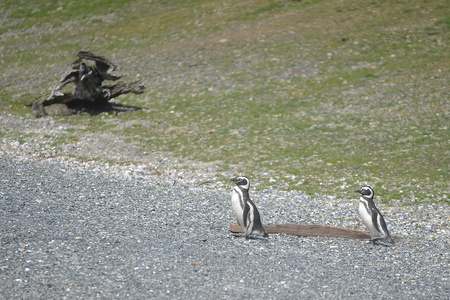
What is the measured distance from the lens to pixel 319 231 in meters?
10.9

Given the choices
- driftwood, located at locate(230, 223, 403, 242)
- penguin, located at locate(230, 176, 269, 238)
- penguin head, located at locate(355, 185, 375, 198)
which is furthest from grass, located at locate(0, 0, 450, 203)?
penguin, located at locate(230, 176, 269, 238)

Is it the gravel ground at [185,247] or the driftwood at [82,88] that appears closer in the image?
the gravel ground at [185,247]

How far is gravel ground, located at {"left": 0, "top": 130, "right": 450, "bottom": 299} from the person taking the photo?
824cm

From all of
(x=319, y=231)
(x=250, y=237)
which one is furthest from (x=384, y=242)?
(x=250, y=237)

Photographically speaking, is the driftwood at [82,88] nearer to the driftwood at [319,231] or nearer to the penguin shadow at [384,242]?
the driftwood at [319,231]

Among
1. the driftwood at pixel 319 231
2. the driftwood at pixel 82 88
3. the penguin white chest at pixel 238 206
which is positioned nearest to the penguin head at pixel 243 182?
the penguin white chest at pixel 238 206

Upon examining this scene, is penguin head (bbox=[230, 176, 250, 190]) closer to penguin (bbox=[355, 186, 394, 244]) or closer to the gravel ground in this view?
the gravel ground

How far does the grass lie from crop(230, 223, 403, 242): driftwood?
3.03 metres

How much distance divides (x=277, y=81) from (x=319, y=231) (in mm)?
13575

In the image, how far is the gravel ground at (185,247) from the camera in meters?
8.24

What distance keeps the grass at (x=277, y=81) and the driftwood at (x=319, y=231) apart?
3.03 meters

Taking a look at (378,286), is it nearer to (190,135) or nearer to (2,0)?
(190,135)

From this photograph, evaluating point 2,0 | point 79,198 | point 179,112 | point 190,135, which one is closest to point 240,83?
point 179,112

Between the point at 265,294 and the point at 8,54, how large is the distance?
1116 inches
